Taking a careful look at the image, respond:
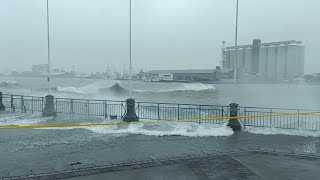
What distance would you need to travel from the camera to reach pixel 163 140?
12.3 metres

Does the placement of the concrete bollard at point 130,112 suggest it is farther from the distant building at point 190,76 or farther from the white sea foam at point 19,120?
the distant building at point 190,76

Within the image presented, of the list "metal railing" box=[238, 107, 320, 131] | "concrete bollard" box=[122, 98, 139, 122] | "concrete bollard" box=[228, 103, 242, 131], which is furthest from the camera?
"concrete bollard" box=[122, 98, 139, 122]

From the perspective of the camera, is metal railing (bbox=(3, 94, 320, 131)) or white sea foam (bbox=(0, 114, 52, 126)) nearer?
white sea foam (bbox=(0, 114, 52, 126))

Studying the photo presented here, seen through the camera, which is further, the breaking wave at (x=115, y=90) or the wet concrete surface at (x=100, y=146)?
the breaking wave at (x=115, y=90)

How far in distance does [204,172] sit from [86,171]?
2847mm

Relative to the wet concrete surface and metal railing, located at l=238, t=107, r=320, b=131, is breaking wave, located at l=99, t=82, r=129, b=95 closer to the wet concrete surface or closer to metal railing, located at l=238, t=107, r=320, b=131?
metal railing, located at l=238, t=107, r=320, b=131

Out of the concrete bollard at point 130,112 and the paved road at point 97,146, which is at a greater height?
the concrete bollard at point 130,112

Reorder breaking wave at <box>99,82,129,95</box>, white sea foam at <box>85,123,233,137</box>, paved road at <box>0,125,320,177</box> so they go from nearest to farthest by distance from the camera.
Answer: paved road at <box>0,125,320,177</box>, white sea foam at <box>85,123,233,137</box>, breaking wave at <box>99,82,129,95</box>

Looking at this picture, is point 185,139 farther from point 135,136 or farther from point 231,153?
point 231,153

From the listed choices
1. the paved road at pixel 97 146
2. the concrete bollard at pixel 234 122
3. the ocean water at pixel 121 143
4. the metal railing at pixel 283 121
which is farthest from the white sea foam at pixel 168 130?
the metal railing at pixel 283 121

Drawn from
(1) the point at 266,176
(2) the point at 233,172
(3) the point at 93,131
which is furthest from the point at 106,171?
(3) the point at 93,131

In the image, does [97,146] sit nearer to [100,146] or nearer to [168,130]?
[100,146]

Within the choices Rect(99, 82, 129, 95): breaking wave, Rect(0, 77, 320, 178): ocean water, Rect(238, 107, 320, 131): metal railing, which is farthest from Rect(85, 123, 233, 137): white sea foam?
Rect(99, 82, 129, 95): breaking wave

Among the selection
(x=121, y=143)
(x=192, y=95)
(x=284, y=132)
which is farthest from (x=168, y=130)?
(x=192, y=95)
